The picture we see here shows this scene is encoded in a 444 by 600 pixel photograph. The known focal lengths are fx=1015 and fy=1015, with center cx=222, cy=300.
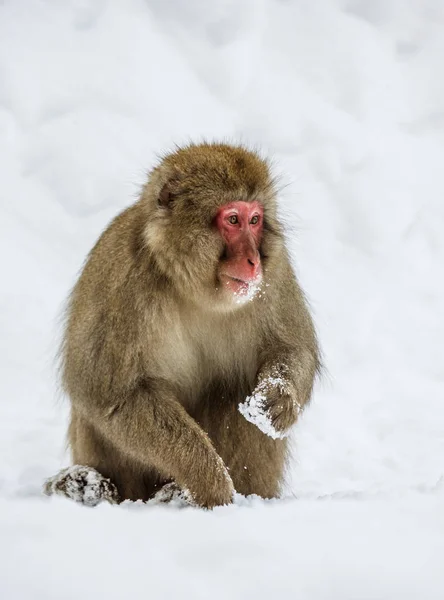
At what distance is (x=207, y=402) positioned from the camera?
524 cm

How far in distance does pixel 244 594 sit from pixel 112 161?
707cm

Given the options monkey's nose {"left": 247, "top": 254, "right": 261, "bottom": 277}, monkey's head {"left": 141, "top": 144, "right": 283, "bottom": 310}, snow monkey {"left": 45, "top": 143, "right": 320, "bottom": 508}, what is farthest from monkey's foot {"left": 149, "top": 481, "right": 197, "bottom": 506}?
monkey's nose {"left": 247, "top": 254, "right": 261, "bottom": 277}

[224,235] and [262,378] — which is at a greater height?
[224,235]

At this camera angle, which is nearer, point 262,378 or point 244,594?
point 244,594

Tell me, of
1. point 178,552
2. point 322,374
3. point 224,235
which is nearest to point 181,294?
point 224,235

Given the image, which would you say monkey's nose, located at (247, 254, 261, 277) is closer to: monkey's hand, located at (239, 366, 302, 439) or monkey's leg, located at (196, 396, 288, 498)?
monkey's hand, located at (239, 366, 302, 439)

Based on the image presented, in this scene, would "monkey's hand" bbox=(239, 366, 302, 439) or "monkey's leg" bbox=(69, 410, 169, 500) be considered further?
"monkey's leg" bbox=(69, 410, 169, 500)

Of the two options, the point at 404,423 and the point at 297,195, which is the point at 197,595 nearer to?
the point at 404,423

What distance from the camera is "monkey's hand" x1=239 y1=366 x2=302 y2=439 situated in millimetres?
4742

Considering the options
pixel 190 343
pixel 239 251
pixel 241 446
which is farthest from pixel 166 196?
pixel 241 446

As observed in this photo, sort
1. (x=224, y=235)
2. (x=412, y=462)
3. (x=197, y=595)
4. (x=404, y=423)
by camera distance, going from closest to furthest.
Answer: (x=197, y=595) < (x=224, y=235) < (x=412, y=462) < (x=404, y=423)

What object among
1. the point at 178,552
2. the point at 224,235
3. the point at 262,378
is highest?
the point at 224,235

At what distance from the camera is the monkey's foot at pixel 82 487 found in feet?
15.9

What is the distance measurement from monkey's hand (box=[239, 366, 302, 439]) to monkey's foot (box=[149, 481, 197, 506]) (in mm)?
466
